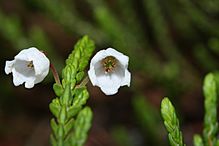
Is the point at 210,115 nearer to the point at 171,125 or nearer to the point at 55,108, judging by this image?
the point at 171,125

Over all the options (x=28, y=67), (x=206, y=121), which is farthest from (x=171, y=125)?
(x=28, y=67)

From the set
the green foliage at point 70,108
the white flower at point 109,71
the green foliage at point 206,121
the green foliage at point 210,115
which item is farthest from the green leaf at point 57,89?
the green foliage at point 210,115

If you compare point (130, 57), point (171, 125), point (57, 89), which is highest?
point (130, 57)

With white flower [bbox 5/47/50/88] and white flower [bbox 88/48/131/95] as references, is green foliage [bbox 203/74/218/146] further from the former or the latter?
white flower [bbox 5/47/50/88]

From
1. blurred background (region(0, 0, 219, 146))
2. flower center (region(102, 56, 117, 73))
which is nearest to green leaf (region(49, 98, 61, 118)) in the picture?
flower center (region(102, 56, 117, 73))

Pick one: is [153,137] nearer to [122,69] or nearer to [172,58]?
[172,58]

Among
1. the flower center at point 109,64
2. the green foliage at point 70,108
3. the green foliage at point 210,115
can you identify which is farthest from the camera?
the green foliage at point 210,115

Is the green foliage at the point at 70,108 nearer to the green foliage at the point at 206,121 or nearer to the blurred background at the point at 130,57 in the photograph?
the green foliage at the point at 206,121

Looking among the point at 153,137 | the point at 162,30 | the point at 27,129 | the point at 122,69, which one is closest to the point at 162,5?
the point at 162,30
